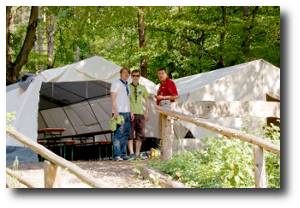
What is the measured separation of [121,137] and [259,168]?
2.41 metres

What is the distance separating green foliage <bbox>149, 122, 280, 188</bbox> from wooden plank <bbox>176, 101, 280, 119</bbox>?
1.58 feet

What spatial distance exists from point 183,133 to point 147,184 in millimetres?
2236

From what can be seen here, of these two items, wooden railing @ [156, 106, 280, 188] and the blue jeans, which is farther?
the blue jeans

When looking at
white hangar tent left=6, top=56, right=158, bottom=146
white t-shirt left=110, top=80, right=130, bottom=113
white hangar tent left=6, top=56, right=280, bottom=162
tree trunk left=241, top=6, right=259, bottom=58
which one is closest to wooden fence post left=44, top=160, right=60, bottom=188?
white hangar tent left=6, top=56, right=280, bottom=162

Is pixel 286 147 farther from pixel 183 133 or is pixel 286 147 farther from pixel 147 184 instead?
pixel 183 133

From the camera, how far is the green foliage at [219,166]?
15.5 feet

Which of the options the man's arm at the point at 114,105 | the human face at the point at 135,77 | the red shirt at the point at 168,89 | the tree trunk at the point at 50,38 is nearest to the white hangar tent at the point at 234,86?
the red shirt at the point at 168,89

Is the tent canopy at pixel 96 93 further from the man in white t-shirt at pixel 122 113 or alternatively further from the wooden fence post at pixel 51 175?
the wooden fence post at pixel 51 175

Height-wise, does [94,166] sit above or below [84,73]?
below

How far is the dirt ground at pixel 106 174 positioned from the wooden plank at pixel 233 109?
78 centimetres

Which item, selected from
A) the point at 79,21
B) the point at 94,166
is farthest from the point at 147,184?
the point at 79,21

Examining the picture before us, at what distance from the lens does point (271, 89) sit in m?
8.36

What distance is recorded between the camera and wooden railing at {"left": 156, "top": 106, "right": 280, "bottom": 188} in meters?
4.30

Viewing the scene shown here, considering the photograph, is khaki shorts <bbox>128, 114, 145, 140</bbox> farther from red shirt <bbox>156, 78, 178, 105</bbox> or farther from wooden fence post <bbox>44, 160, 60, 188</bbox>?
wooden fence post <bbox>44, 160, 60, 188</bbox>
